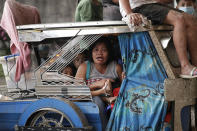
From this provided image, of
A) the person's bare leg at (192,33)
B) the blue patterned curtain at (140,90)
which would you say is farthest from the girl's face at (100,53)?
the person's bare leg at (192,33)

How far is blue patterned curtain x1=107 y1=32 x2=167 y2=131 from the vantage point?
279 cm

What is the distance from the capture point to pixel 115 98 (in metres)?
3.07

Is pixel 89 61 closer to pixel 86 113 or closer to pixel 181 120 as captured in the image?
pixel 86 113

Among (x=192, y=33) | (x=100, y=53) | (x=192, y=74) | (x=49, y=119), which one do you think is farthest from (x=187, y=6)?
(x=49, y=119)

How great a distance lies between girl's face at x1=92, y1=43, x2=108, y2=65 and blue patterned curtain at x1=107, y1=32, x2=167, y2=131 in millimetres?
376

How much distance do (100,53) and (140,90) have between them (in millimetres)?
667

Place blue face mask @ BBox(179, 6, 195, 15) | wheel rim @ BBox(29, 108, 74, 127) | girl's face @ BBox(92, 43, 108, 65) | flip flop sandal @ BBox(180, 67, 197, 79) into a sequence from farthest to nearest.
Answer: blue face mask @ BBox(179, 6, 195, 15) < girl's face @ BBox(92, 43, 108, 65) < wheel rim @ BBox(29, 108, 74, 127) < flip flop sandal @ BBox(180, 67, 197, 79)

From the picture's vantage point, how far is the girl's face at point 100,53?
3.27m

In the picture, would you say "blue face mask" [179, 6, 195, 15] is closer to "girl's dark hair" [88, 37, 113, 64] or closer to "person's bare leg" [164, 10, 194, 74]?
"girl's dark hair" [88, 37, 113, 64]

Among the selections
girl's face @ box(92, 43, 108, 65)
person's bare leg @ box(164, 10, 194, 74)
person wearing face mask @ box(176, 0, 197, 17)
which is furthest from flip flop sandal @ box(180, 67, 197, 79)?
person wearing face mask @ box(176, 0, 197, 17)

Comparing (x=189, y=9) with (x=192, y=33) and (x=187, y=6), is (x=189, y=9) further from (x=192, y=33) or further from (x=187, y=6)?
(x=192, y=33)

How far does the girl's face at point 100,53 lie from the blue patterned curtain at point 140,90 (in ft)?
1.23

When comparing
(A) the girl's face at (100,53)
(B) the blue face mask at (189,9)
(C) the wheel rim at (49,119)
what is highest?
(B) the blue face mask at (189,9)

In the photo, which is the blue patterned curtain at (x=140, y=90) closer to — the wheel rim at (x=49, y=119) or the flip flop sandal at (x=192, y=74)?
the flip flop sandal at (x=192, y=74)
